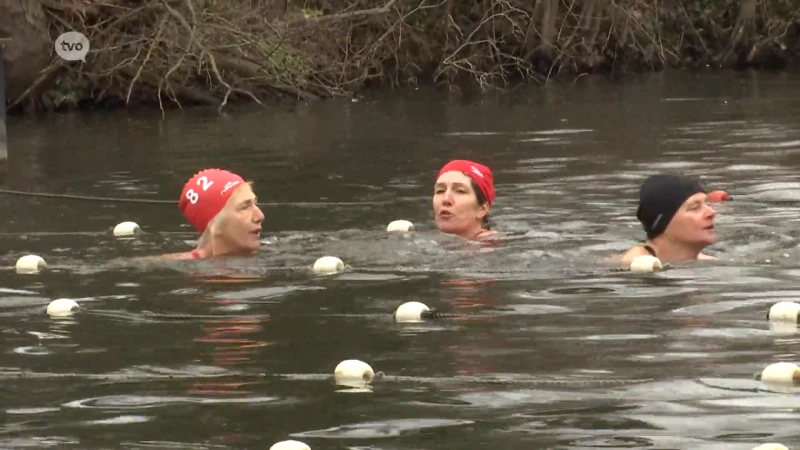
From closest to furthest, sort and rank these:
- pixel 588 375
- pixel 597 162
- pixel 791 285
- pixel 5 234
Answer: pixel 588 375 → pixel 791 285 → pixel 5 234 → pixel 597 162

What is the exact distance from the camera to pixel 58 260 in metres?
12.3

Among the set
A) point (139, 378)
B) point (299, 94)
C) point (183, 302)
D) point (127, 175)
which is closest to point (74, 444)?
point (139, 378)

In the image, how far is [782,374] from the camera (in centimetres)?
691

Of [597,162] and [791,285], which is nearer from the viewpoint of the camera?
[791,285]

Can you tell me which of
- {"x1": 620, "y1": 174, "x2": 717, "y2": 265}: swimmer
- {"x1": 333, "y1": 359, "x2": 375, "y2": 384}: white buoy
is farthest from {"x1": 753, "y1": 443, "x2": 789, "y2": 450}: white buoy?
{"x1": 620, "y1": 174, "x2": 717, "y2": 265}: swimmer

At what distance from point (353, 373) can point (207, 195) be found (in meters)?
5.07

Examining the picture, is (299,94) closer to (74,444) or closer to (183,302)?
(183,302)

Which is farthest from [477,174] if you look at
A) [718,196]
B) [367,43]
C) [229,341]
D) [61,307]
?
[367,43]

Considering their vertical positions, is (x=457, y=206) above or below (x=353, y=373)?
above

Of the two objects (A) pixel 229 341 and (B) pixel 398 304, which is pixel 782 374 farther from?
(B) pixel 398 304

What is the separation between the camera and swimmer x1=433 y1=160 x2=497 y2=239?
41.6 feet

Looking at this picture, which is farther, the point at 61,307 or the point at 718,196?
the point at 718,196

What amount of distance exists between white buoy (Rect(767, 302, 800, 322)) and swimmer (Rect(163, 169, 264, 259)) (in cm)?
430

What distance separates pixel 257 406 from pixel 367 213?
310 inches
